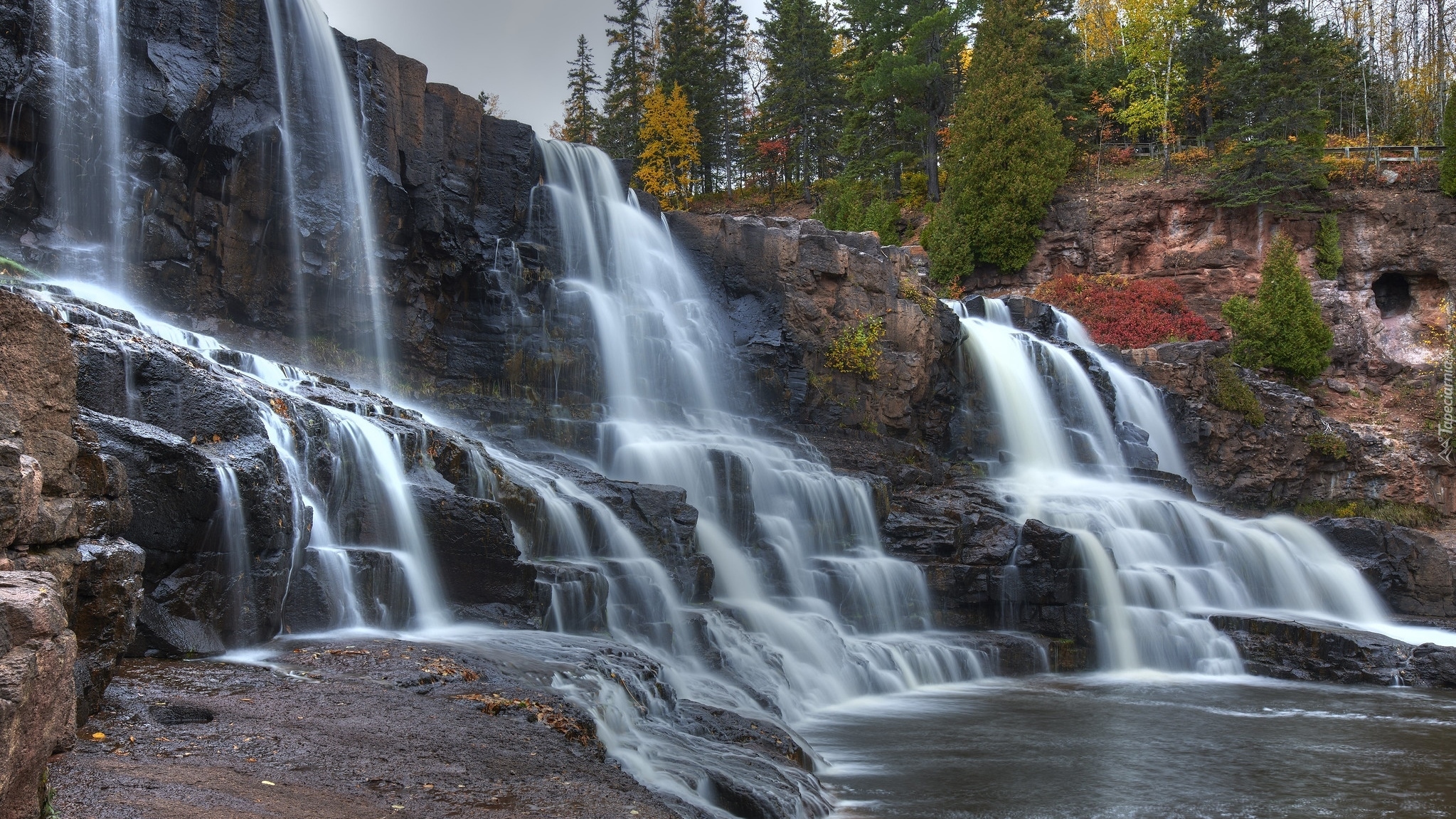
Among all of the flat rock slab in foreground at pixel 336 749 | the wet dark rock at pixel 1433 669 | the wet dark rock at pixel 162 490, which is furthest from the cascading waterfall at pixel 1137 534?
the wet dark rock at pixel 162 490

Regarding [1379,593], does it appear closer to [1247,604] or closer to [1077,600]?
[1247,604]

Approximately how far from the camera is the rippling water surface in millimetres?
8523

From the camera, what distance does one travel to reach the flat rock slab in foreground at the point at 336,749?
4.50 metres

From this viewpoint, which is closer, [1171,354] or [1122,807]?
[1122,807]

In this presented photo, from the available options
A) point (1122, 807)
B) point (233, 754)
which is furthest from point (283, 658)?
point (1122, 807)

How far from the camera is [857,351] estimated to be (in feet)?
77.6

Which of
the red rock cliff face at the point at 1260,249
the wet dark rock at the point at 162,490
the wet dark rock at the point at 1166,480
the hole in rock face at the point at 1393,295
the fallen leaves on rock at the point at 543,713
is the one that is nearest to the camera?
the fallen leaves on rock at the point at 543,713

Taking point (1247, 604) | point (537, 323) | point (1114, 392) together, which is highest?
point (537, 323)

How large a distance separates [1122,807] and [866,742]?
2.95 m

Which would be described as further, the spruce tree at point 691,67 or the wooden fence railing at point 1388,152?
the spruce tree at point 691,67

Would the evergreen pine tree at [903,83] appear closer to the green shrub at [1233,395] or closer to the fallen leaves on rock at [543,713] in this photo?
the green shrub at [1233,395]

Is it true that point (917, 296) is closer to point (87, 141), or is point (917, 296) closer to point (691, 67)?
point (87, 141)

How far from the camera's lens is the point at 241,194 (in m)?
18.4

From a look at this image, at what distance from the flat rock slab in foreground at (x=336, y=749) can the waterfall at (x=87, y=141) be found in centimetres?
1190
